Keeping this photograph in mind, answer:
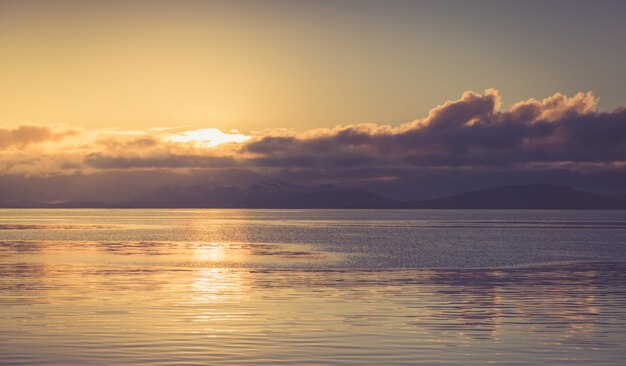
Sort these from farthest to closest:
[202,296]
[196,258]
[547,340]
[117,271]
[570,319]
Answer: [196,258] < [117,271] < [202,296] < [570,319] < [547,340]

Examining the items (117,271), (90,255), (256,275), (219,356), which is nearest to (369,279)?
(256,275)

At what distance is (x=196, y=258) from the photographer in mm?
72750

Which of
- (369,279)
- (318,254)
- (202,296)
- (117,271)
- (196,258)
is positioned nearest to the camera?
(202,296)

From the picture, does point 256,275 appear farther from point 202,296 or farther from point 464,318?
point 464,318

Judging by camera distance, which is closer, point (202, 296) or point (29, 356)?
point (29, 356)

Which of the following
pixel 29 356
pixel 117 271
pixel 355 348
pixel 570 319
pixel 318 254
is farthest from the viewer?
pixel 318 254

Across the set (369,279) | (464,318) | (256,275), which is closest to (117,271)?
(256,275)

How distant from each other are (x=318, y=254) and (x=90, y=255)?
21.1m

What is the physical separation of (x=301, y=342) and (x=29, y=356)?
7946mm

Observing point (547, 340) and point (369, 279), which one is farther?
point (369, 279)

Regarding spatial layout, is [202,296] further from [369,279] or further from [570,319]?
[570,319]

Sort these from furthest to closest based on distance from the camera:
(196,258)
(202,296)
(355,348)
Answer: (196,258), (202,296), (355,348)

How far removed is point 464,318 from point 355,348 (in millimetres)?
8019

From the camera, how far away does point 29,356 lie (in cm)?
2303
